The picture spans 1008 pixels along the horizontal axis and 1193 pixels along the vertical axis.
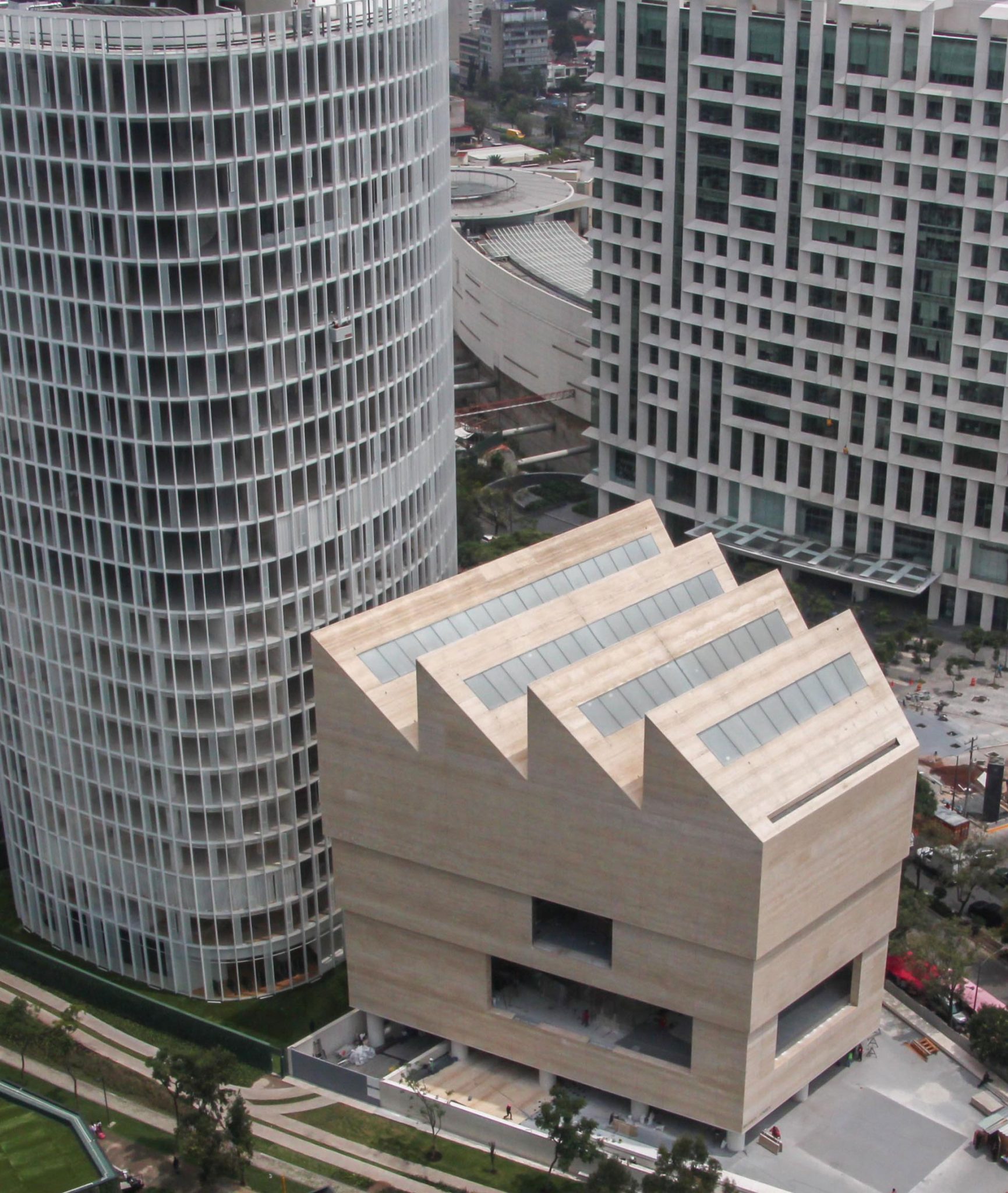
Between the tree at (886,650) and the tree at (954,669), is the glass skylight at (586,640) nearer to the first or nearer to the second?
the tree at (886,650)

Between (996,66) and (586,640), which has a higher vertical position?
(996,66)

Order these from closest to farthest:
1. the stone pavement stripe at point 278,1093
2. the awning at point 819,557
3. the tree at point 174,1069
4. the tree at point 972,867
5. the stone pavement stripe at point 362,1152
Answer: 1. the tree at point 174,1069
2. the stone pavement stripe at point 362,1152
3. the stone pavement stripe at point 278,1093
4. the tree at point 972,867
5. the awning at point 819,557

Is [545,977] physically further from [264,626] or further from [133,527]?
[133,527]

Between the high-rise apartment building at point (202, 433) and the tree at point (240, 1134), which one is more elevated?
the high-rise apartment building at point (202, 433)

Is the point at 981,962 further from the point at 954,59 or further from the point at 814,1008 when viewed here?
the point at 954,59

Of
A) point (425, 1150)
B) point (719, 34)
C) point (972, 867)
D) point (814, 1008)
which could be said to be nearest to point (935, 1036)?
point (814, 1008)

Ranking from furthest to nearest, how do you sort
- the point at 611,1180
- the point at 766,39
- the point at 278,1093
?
the point at 766,39, the point at 278,1093, the point at 611,1180

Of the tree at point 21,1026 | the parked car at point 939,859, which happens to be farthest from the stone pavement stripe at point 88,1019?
the parked car at point 939,859
